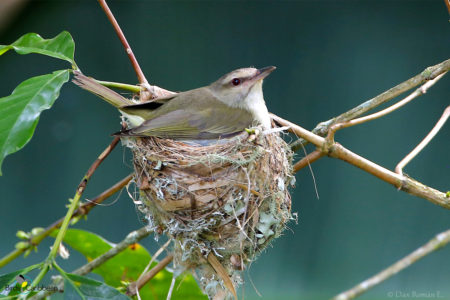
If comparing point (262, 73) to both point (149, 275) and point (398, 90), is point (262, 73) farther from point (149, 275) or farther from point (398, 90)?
point (149, 275)

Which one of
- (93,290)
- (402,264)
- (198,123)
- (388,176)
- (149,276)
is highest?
(198,123)

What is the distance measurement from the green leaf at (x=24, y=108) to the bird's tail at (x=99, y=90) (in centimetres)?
50

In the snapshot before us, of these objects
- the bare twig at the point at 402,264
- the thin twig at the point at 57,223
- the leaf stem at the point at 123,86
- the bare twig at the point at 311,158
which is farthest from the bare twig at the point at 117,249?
the bare twig at the point at 402,264

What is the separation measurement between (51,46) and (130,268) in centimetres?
167

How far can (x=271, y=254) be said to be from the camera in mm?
5402

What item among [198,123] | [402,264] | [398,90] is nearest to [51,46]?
[198,123]

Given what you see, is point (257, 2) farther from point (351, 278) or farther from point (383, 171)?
point (383, 171)

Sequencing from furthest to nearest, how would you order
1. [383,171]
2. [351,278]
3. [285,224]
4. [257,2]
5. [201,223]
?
[257,2]
[351,278]
[285,224]
[201,223]
[383,171]

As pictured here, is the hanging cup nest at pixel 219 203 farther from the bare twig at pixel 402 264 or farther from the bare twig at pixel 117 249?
the bare twig at pixel 402 264

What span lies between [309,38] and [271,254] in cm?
233

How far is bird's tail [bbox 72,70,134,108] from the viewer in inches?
119

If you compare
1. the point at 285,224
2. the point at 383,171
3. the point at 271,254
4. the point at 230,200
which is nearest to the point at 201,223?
the point at 230,200

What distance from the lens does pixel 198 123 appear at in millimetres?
3619

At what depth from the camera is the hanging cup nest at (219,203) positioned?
2.95 m
